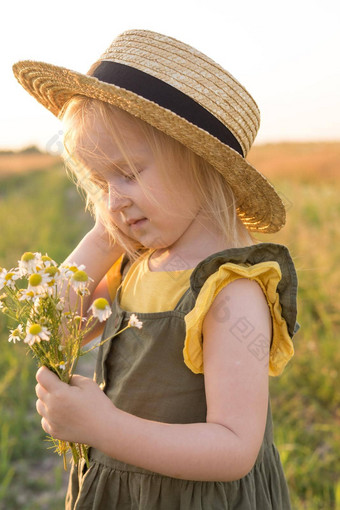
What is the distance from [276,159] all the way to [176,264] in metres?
14.0

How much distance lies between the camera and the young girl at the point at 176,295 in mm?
1288

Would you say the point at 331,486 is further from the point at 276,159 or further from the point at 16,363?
the point at 276,159

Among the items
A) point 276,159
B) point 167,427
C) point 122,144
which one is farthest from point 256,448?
point 276,159

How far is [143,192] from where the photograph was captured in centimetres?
147

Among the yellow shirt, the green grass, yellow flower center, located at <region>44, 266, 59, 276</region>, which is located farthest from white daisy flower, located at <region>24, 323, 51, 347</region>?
the green grass

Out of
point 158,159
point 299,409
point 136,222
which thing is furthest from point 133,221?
point 299,409

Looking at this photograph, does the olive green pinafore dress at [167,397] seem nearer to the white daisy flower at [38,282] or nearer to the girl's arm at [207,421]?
the girl's arm at [207,421]

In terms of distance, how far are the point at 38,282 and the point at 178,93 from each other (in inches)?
23.3

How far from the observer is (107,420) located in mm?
1287

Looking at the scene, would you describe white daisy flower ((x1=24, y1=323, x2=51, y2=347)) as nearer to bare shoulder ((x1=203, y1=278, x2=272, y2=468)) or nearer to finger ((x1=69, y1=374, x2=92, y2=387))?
finger ((x1=69, y1=374, x2=92, y2=387))

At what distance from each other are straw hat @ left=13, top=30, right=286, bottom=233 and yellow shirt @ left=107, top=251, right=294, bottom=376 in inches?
11.1

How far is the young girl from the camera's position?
1.29 m

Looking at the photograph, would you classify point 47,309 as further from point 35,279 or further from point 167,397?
point 167,397

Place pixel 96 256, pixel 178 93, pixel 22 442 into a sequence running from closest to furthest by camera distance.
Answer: pixel 178 93 < pixel 96 256 < pixel 22 442
